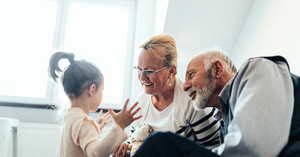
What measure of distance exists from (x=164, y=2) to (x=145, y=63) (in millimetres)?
1156

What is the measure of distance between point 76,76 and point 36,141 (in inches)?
64.3

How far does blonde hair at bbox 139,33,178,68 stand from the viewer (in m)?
1.63

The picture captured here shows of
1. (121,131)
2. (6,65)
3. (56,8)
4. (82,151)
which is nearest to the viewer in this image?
(121,131)

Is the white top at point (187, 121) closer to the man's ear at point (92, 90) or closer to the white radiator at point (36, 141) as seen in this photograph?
the man's ear at point (92, 90)

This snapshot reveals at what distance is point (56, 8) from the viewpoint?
3.23 meters

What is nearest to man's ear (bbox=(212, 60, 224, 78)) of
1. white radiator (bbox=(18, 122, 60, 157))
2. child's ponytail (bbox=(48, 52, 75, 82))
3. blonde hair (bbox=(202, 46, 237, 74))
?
blonde hair (bbox=(202, 46, 237, 74))

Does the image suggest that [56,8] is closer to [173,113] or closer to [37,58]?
[37,58]

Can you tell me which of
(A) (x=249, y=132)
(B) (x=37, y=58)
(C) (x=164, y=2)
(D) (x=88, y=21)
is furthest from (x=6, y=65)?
(A) (x=249, y=132)

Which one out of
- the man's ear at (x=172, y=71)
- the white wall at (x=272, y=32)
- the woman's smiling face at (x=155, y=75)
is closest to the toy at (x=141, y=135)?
the woman's smiling face at (x=155, y=75)

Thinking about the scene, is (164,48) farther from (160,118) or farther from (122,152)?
(122,152)

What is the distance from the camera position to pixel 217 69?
4.33 feet

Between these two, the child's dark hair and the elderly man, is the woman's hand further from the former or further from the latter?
the elderly man

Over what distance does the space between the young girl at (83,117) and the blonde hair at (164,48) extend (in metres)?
0.40

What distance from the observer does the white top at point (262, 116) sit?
2.47 feet
